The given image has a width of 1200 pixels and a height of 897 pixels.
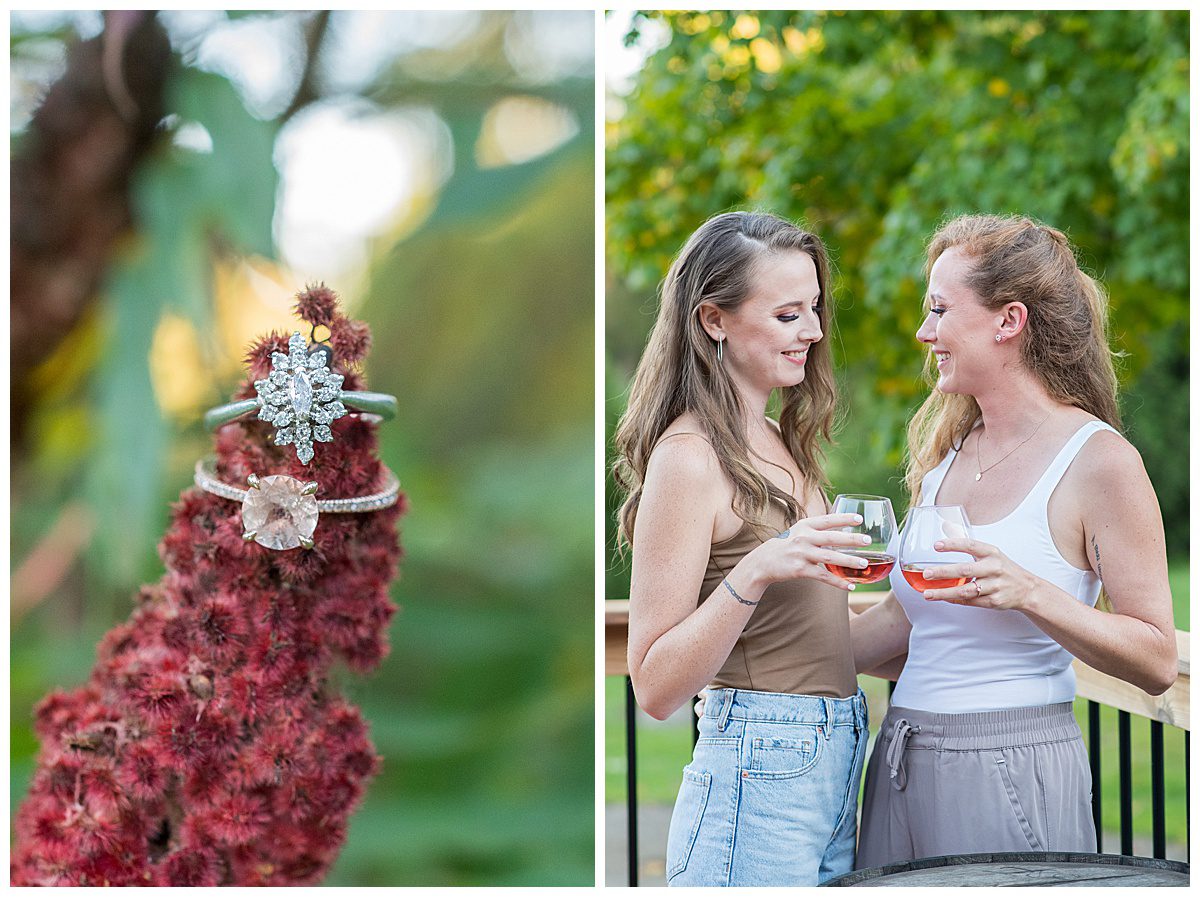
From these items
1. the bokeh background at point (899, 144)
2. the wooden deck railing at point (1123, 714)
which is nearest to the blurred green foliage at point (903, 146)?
the bokeh background at point (899, 144)

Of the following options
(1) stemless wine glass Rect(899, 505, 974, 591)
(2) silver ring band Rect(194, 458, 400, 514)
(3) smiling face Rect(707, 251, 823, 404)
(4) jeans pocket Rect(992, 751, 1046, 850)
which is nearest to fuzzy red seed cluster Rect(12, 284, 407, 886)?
(2) silver ring band Rect(194, 458, 400, 514)

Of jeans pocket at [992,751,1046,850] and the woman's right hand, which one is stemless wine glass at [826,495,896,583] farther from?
jeans pocket at [992,751,1046,850]

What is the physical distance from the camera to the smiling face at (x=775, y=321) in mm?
1068

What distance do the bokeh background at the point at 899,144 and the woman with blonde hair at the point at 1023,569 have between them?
3.04 feet

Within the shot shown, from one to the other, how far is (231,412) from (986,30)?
221cm

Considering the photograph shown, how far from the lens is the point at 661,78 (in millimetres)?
2662

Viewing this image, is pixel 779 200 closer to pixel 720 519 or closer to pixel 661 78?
pixel 661 78

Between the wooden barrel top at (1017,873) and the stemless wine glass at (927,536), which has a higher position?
the stemless wine glass at (927,536)

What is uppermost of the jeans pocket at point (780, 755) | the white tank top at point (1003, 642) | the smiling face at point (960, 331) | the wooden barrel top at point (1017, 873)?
the smiling face at point (960, 331)

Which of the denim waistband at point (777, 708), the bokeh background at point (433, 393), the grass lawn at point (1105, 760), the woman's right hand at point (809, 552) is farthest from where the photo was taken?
the grass lawn at point (1105, 760)

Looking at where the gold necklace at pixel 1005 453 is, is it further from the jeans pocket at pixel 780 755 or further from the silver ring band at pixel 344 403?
the silver ring band at pixel 344 403

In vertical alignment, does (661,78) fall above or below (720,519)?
above

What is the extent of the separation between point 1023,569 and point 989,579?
49mm

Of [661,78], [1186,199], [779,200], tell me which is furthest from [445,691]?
[1186,199]
